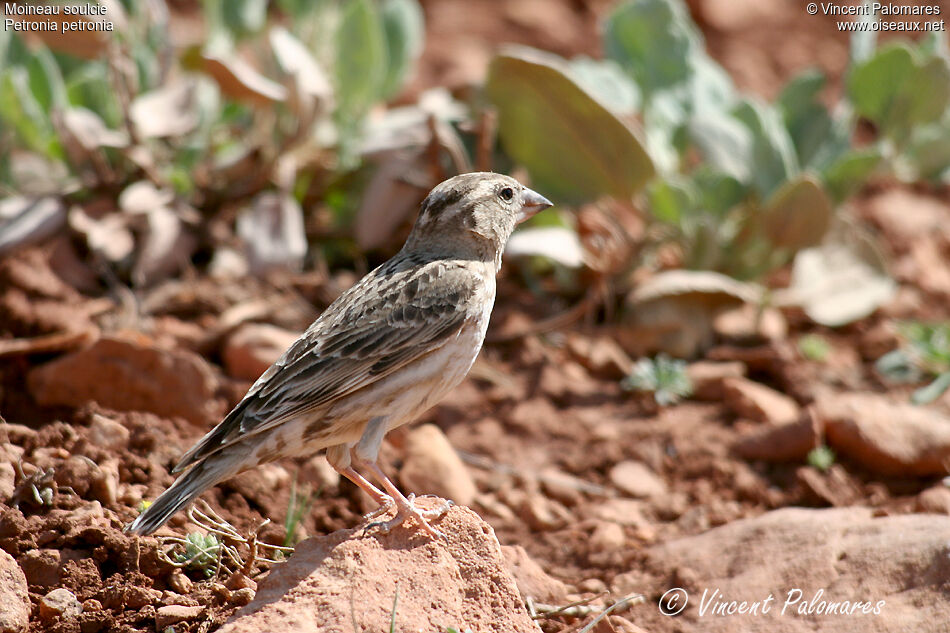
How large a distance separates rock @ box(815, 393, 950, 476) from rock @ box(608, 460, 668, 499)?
0.99m

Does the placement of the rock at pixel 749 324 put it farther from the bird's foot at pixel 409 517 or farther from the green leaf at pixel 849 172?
the bird's foot at pixel 409 517

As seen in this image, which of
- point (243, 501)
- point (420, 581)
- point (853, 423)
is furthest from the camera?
point (853, 423)

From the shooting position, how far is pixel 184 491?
4.07 metres

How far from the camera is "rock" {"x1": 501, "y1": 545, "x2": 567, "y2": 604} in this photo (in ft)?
14.7

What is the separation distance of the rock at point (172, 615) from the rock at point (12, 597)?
461mm

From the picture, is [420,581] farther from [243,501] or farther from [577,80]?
[577,80]

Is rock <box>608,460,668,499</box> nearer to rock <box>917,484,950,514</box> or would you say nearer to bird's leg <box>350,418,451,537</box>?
rock <box>917,484,950,514</box>

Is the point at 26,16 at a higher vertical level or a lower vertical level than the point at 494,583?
higher

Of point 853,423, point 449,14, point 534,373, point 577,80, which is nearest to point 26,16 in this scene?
point 577,80

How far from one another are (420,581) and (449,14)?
351 inches

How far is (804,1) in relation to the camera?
39.1ft

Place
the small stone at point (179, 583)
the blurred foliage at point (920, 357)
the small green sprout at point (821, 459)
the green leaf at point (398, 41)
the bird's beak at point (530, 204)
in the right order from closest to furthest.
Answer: the small stone at point (179, 583) < the bird's beak at point (530, 204) < the small green sprout at point (821, 459) < the blurred foliage at point (920, 357) < the green leaf at point (398, 41)

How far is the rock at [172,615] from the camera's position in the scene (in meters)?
3.86

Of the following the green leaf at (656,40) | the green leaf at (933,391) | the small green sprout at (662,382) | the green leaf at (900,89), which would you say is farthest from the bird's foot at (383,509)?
the green leaf at (900,89)
